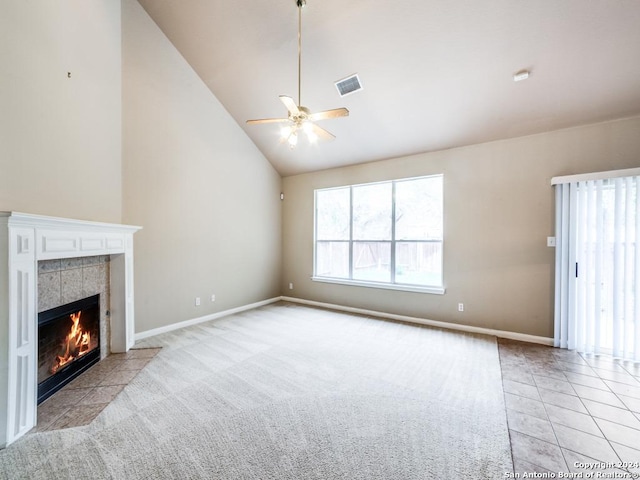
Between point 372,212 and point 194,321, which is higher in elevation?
point 372,212

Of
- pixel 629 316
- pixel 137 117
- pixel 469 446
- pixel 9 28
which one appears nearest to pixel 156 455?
pixel 469 446

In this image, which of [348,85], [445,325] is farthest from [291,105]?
[445,325]

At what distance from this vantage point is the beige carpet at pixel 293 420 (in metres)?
1.58

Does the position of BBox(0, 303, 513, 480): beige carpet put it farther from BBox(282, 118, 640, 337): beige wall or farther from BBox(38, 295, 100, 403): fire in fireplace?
BBox(282, 118, 640, 337): beige wall

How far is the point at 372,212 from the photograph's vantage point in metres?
5.04

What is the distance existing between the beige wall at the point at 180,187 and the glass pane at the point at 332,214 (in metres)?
1.35

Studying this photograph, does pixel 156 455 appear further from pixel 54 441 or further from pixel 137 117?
pixel 137 117

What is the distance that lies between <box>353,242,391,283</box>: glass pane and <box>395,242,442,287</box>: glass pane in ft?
0.69

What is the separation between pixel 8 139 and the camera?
79.9 inches

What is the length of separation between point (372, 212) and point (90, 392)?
4.50 meters

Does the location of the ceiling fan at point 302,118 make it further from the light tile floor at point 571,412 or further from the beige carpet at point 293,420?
the light tile floor at point 571,412

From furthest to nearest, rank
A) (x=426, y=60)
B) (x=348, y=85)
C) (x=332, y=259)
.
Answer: (x=332, y=259) < (x=348, y=85) < (x=426, y=60)

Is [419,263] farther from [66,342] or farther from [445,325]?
[66,342]

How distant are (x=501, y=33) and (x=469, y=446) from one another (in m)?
3.66
